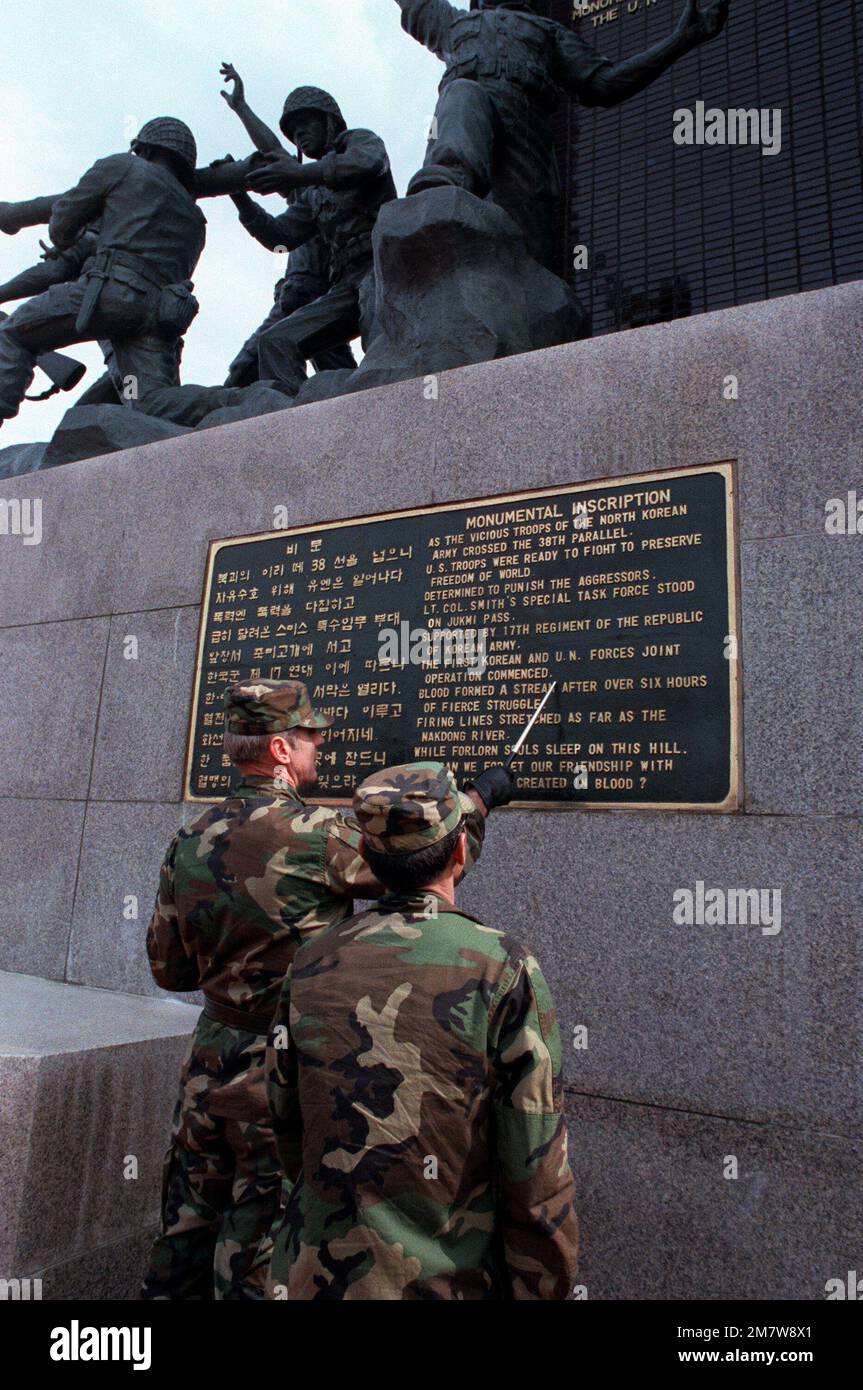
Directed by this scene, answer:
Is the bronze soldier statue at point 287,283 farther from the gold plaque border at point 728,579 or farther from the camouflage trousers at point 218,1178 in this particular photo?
the camouflage trousers at point 218,1178

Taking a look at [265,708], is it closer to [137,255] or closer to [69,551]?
[69,551]

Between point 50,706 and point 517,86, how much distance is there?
5.02 m

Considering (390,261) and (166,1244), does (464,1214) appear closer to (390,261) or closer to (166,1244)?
(166,1244)

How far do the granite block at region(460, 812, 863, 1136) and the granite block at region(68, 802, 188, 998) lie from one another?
1977 mm

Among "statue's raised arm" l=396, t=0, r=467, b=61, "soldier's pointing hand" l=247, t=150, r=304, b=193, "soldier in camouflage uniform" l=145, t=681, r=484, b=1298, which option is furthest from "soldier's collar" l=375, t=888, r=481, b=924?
"soldier's pointing hand" l=247, t=150, r=304, b=193

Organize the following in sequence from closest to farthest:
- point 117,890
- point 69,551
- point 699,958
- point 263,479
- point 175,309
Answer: point 699,958, point 117,890, point 263,479, point 69,551, point 175,309

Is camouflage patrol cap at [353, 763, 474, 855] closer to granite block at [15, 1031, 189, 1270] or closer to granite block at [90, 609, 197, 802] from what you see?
granite block at [15, 1031, 189, 1270]

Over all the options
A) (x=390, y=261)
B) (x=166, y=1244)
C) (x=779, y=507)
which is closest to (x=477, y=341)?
(x=390, y=261)

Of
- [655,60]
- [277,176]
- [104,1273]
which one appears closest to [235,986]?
[104,1273]

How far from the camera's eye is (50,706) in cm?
573

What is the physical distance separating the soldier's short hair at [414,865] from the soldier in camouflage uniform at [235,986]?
0.70 m

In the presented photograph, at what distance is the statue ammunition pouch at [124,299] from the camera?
7.89 meters

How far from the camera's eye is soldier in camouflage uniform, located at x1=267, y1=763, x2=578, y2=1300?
5.88 ft

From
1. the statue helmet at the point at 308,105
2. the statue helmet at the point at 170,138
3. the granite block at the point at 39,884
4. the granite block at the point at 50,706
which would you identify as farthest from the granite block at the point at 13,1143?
the statue helmet at the point at 308,105
